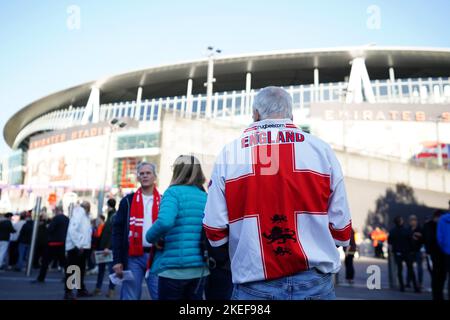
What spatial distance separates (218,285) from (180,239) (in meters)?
0.67

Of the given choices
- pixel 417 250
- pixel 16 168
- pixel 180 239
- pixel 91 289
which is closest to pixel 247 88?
pixel 16 168

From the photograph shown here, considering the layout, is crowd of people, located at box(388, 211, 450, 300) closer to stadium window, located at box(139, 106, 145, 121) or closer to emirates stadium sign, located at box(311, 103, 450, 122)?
emirates stadium sign, located at box(311, 103, 450, 122)

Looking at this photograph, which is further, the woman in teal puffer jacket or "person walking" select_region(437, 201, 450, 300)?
"person walking" select_region(437, 201, 450, 300)

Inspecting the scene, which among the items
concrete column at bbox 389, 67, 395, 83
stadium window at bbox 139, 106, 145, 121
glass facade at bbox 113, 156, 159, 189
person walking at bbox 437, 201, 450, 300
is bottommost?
person walking at bbox 437, 201, 450, 300

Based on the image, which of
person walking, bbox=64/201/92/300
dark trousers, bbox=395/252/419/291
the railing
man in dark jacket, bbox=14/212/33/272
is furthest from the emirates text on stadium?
the railing

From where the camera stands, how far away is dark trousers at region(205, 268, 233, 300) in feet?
12.0

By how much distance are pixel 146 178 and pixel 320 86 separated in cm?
4812

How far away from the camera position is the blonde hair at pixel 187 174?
3453 millimetres

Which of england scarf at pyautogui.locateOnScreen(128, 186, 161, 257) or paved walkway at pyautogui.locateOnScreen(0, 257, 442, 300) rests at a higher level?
england scarf at pyautogui.locateOnScreen(128, 186, 161, 257)

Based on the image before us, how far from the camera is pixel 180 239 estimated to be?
331 centimetres

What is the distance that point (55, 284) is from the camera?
905cm

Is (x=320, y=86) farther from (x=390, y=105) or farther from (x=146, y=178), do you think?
(x=146, y=178)

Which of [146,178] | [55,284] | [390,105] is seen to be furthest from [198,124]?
[390,105]
